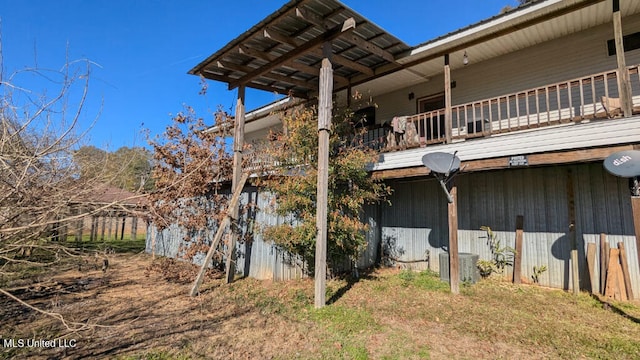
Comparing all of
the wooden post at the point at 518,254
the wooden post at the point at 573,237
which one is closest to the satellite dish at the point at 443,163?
the wooden post at the point at 518,254

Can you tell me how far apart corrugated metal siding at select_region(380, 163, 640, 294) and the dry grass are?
2.93 ft

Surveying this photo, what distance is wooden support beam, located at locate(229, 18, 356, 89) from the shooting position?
18.1 feet

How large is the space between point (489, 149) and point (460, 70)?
12.6ft

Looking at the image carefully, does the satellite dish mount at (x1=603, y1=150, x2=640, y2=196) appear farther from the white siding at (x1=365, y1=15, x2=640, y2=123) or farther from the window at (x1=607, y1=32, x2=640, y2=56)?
the window at (x1=607, y1=32, x2=640, y2=56)

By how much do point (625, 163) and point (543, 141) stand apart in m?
1.20

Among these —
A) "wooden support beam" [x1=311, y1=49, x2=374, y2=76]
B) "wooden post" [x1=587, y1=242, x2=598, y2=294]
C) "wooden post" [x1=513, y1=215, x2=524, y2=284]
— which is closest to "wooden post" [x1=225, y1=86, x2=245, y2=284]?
"wooden support beam" [x1=311, y1=49, x2=374, y2=76]

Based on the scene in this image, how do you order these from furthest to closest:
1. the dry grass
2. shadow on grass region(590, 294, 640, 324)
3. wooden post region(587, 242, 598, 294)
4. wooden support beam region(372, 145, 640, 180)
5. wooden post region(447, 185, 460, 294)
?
wooden post region(447, 185, 460, 294), wooden post region(587, 242, 598, 294), wooden support beam region(372, 145, 640, 180), shadow on grass region(590, 294, 640, 324), the dry grass

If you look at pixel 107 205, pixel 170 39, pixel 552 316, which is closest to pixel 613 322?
pixel 552 316

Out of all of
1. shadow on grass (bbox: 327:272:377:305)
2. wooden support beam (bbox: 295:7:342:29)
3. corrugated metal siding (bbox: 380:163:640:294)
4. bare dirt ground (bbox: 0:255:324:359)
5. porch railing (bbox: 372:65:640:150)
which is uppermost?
wooden support beam (bbox: 295:7:342:29)

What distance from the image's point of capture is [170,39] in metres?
10.9

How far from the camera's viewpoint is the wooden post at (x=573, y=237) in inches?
238

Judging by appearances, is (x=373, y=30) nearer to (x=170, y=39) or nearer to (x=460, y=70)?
(x=460, y=70)

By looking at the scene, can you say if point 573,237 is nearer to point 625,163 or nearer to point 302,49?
point 625,163

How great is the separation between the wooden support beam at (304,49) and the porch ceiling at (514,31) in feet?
8.26
